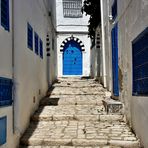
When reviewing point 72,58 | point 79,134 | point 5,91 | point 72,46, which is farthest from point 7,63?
point 72,46

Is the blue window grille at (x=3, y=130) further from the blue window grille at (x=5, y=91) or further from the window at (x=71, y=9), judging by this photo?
the window at (x=71, y=9)

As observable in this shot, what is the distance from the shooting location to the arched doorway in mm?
21312

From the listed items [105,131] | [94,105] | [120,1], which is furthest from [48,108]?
[120,1]

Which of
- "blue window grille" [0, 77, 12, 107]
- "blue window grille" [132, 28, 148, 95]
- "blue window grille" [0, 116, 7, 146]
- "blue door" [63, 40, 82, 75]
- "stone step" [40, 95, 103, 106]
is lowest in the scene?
"blue window grille" [0, 116, 7, 146]

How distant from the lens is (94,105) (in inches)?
404

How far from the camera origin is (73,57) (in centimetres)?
2145

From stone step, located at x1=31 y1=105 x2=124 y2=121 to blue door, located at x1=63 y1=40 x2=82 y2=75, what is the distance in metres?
11.6

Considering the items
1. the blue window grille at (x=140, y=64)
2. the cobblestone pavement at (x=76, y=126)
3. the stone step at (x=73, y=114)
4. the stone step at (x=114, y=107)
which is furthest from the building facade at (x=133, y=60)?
the stone step at (x=73, y=114)

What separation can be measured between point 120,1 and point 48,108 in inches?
142

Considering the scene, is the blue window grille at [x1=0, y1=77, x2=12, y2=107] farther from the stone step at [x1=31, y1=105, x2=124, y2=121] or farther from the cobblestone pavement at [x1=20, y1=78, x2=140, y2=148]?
the stone step at [x1=31, y1=105, x2=124, y2=121]

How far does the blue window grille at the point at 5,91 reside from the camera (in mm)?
5209

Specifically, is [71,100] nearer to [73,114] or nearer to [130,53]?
[73,114]

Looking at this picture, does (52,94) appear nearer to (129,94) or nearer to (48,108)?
(48,108)

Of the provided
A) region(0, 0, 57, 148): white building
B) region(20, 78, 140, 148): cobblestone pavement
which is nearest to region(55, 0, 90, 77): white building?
region(20, 78, 140, 148): cobblestone pavement
